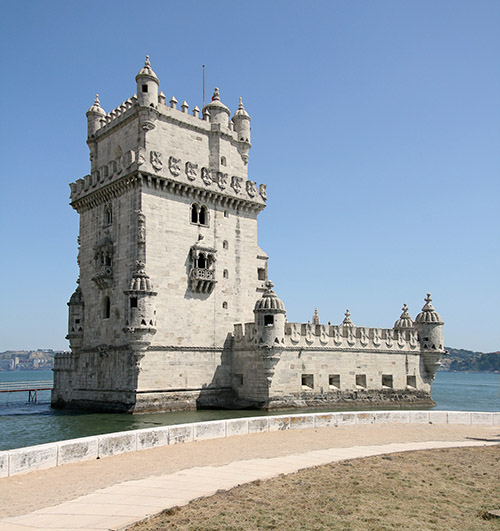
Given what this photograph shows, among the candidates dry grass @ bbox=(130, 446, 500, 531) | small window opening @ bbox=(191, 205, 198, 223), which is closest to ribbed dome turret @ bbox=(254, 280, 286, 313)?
small window opening @ bbox=(191, 205, 198, 223)

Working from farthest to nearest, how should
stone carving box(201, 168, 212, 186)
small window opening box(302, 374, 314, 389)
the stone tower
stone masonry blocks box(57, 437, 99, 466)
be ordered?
stone carving box(201, 168, 212, 186), small window opening box(302, 374, 314, 389), the stone tower, stone masonry blocks box(57, 437, 99, 466)

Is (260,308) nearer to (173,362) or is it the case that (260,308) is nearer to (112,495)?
(173,362)

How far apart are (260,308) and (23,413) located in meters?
18.5

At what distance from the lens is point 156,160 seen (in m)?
37.3

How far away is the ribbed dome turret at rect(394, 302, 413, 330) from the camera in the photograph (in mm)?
47031

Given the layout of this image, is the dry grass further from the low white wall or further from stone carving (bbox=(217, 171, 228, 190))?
stone carving (bbox=(217, 171, 228, 190))

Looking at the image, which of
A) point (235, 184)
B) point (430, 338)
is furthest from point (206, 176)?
A: point (430, 338)

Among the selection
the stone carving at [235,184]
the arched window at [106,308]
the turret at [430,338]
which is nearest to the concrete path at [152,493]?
the arched window at [106,308]

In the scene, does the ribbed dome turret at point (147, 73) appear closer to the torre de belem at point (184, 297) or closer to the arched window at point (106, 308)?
the torre de belem at point (184, 297)

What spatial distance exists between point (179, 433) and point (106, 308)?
23207 mm

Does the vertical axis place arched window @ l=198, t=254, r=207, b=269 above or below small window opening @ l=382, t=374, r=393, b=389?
above

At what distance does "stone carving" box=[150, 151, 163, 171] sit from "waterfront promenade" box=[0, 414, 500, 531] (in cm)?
2232

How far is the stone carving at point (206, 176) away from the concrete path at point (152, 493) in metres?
26.6

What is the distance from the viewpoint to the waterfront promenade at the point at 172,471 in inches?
394
